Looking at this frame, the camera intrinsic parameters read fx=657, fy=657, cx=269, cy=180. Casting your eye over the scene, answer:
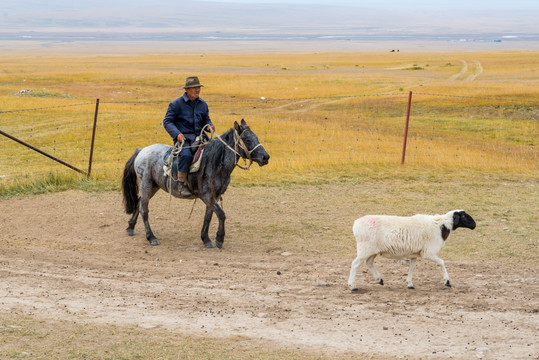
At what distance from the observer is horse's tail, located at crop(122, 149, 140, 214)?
13.2m

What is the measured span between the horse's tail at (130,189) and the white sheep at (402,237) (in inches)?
216

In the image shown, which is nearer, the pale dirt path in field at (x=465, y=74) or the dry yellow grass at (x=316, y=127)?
the dry yellow grass at (x=316, y=127)

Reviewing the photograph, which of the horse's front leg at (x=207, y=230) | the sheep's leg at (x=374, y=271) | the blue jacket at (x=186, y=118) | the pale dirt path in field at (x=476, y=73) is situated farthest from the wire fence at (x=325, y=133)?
the pale dirt path in field at (x=476, y=73)

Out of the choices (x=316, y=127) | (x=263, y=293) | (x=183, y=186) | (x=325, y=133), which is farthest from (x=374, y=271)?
(x=316, y=127)

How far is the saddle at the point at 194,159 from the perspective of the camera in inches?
478

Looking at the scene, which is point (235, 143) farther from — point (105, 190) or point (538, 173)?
point (538, 173)

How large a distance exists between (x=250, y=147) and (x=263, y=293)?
10.9 ft

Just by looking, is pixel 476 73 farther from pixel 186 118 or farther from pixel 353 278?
pixel 353 278

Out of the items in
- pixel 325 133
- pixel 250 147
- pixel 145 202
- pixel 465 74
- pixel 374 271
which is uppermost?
pixel 465 74

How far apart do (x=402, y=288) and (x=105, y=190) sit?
9169 millimetres

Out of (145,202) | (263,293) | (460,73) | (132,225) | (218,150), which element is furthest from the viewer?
(460,73)

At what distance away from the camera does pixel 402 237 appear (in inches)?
371

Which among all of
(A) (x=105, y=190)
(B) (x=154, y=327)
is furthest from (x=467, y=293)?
(A) (x=105, y=190)

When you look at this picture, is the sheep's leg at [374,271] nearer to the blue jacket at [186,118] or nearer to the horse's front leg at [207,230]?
the horse's front leg at [207,230]
